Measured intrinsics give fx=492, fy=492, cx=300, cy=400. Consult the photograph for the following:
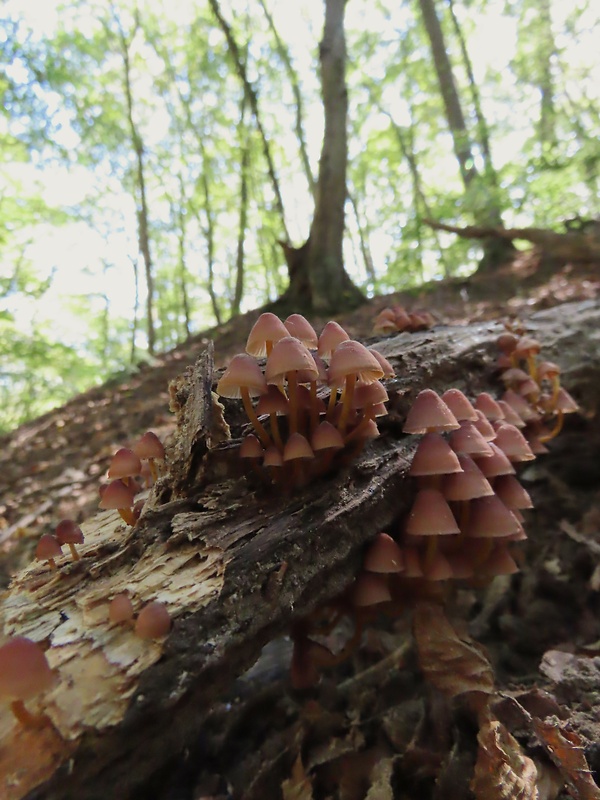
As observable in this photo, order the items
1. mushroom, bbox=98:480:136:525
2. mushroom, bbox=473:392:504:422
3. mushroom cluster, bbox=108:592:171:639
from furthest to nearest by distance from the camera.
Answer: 1. mushroom, bbox=473:392:504:422
2. mushroom, bbox=98:480:136:525
3. mushroom cluster, bbox=108:592:171:639

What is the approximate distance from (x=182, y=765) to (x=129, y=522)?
3.29 feet

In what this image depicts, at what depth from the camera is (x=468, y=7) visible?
13258 millimetres

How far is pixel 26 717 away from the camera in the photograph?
49.7 inches

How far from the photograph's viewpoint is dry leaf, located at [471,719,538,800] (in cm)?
156

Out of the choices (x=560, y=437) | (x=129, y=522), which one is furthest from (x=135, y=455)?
(x=560, y=437)

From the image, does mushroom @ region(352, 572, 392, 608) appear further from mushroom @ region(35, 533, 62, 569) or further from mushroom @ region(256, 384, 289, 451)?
mushroom @ region(35, 533, 62, 569)

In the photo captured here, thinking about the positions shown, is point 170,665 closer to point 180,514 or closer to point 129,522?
point 180,514

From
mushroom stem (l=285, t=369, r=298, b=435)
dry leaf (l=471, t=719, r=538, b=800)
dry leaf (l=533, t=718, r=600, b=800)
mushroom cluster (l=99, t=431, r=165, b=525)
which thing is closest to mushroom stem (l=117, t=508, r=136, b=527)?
mushroom cluster (l=99, t=431, r=165, b=525)

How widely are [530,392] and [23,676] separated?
2.76 metres

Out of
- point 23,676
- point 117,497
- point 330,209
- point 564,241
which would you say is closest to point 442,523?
point 117,497

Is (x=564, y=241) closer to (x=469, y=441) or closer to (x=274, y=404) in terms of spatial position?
(x=469, y=441)

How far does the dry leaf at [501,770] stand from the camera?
5.13 feet

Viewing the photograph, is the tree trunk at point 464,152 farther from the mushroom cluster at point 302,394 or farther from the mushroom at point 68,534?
the mushroom at point 68,534

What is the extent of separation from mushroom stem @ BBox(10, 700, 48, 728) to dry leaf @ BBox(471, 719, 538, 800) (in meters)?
1.37
